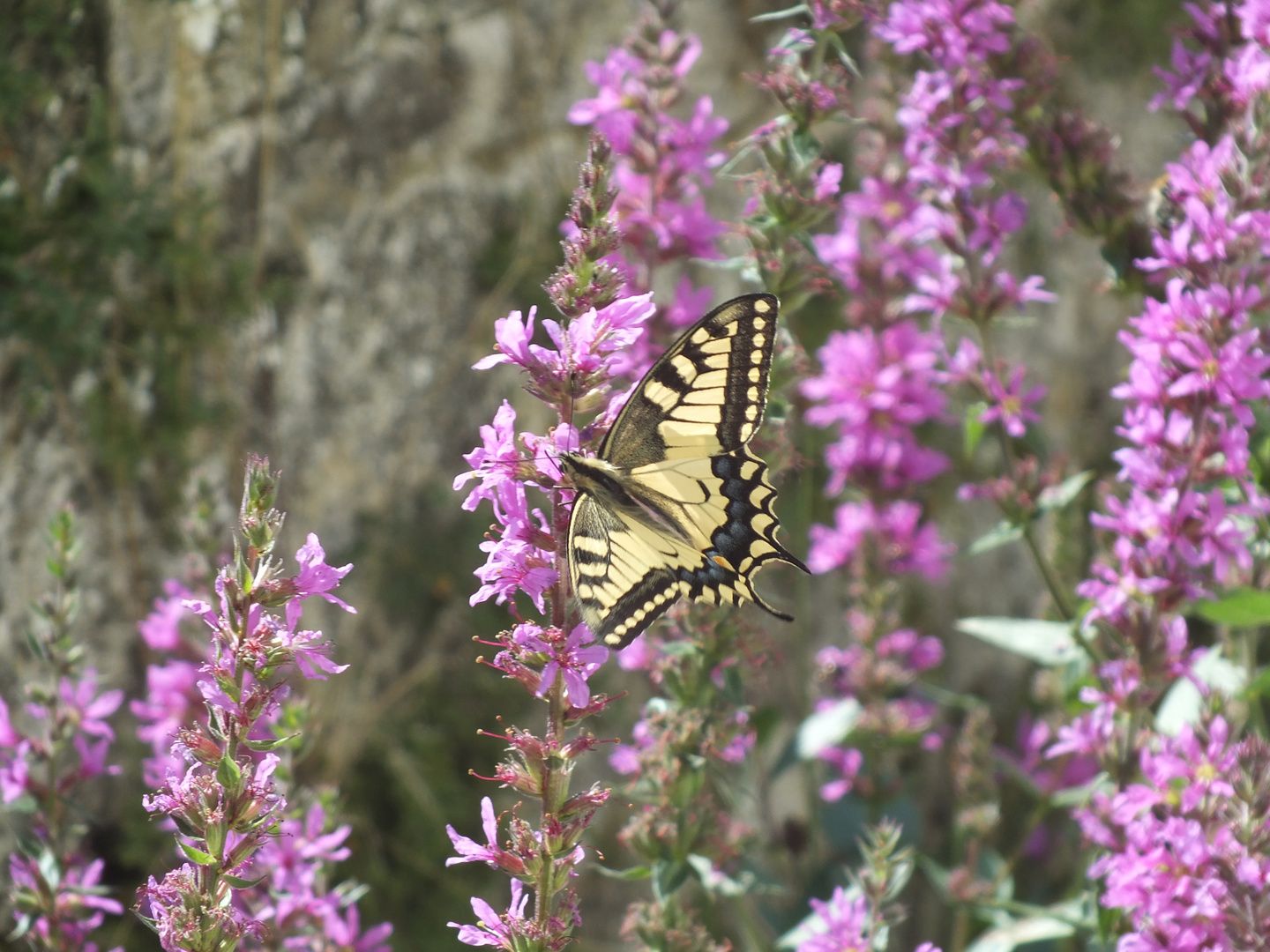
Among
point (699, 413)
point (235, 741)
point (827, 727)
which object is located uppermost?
→ point (699, 413)

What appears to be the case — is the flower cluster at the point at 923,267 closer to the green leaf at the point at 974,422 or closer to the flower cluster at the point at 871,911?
the green leaf at the point at 974,422

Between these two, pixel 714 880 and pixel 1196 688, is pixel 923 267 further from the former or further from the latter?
pixel 714 880

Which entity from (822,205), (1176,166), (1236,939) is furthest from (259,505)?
(1176,166)

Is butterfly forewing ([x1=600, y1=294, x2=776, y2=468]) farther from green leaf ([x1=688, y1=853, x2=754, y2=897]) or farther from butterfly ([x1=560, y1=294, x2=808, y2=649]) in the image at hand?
green leaf ([x1=688, y1=853, x2=754, y2=897])

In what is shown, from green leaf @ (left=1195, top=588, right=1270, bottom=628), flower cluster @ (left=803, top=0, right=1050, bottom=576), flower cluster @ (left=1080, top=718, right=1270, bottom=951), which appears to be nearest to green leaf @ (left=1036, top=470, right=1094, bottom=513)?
flower cluster @ (left=803, top=0, right=1050, bottom=576)

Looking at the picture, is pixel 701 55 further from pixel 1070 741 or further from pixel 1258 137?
pixel 1070 741

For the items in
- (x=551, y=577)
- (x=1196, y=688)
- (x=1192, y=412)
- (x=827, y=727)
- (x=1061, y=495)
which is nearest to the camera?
(x=551, y=577)

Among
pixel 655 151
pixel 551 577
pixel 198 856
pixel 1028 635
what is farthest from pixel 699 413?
pixel 1028 635
